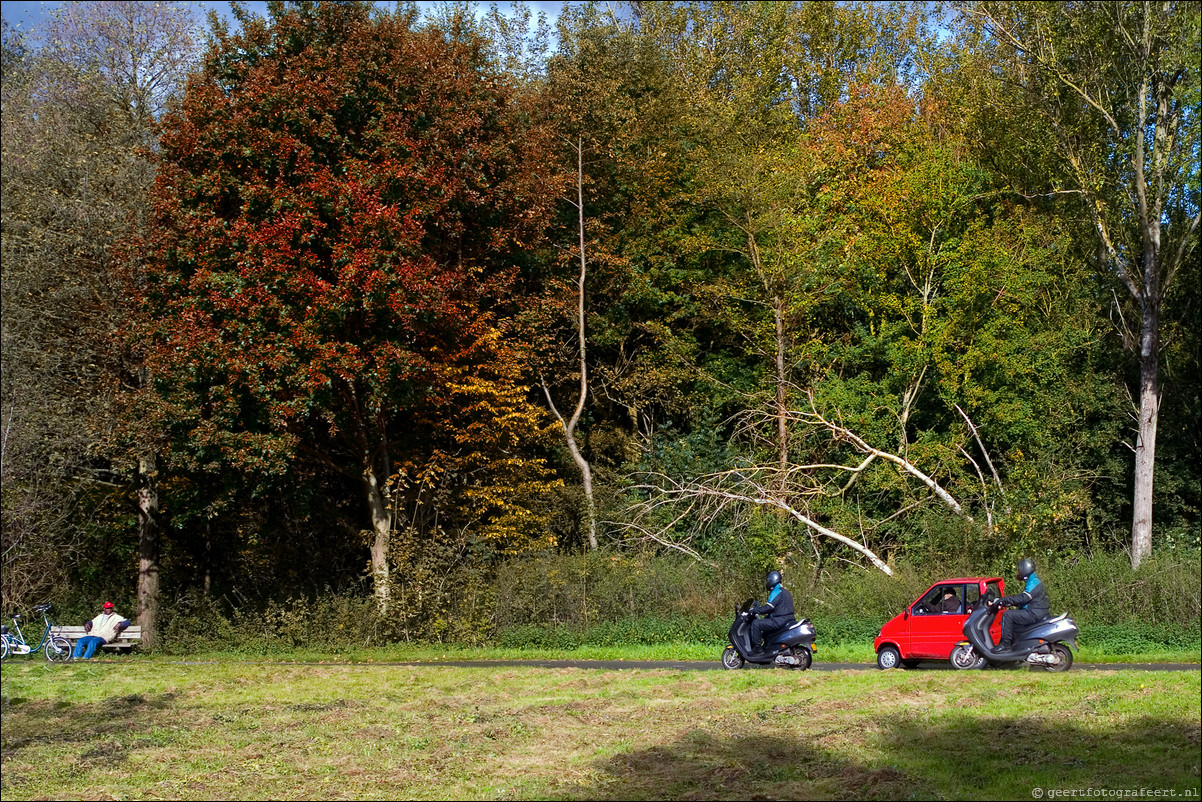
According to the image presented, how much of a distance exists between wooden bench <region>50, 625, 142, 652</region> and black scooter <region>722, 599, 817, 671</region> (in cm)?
1457

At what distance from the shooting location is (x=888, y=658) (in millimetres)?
17562

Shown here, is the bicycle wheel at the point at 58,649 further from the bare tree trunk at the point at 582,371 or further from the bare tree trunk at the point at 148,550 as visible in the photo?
the bare tree trunk at the point at 582,371

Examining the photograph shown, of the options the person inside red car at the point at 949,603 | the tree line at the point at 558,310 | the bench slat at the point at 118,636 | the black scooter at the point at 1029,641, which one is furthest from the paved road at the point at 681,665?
the bench slat at the point at 118,636

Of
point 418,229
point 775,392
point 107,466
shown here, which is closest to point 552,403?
point 775,392

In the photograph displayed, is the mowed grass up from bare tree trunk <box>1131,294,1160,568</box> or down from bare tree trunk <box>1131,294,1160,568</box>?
down

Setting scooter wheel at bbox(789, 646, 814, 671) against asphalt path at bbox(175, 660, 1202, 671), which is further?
asphalt path at bbox(175, 660, 1202, 671)

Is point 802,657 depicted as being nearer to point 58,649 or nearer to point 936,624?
point 936,624

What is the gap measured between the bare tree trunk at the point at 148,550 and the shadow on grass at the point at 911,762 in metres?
21.2

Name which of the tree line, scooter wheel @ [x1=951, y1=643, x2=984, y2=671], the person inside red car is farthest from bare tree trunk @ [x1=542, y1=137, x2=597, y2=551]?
scooter wheel @ [x1=951, y1=643, x2=984, y2=671]

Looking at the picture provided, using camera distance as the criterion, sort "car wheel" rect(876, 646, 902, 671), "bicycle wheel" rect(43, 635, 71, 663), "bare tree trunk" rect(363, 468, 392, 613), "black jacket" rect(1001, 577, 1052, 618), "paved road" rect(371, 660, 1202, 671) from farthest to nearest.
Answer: "bare tree trunk" rect(363, 468, 392, 613) < "bicycle wheel" rect(43, 635, 71, 663) < "car wheel" rect(876, 646, 902, 671) < "paved road" rect(371, 660, 1202, 671) < "black jacket" rect(1001, 577, 1052, 618)

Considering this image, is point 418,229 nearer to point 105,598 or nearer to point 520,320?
point 520,320

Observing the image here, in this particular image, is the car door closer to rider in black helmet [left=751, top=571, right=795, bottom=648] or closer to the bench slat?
rider in black helmet [left=751, top=571, right=795, bottom=648]

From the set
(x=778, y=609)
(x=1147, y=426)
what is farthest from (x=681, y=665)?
(x=1147, y=426)

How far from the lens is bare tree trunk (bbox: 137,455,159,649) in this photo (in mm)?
28375
